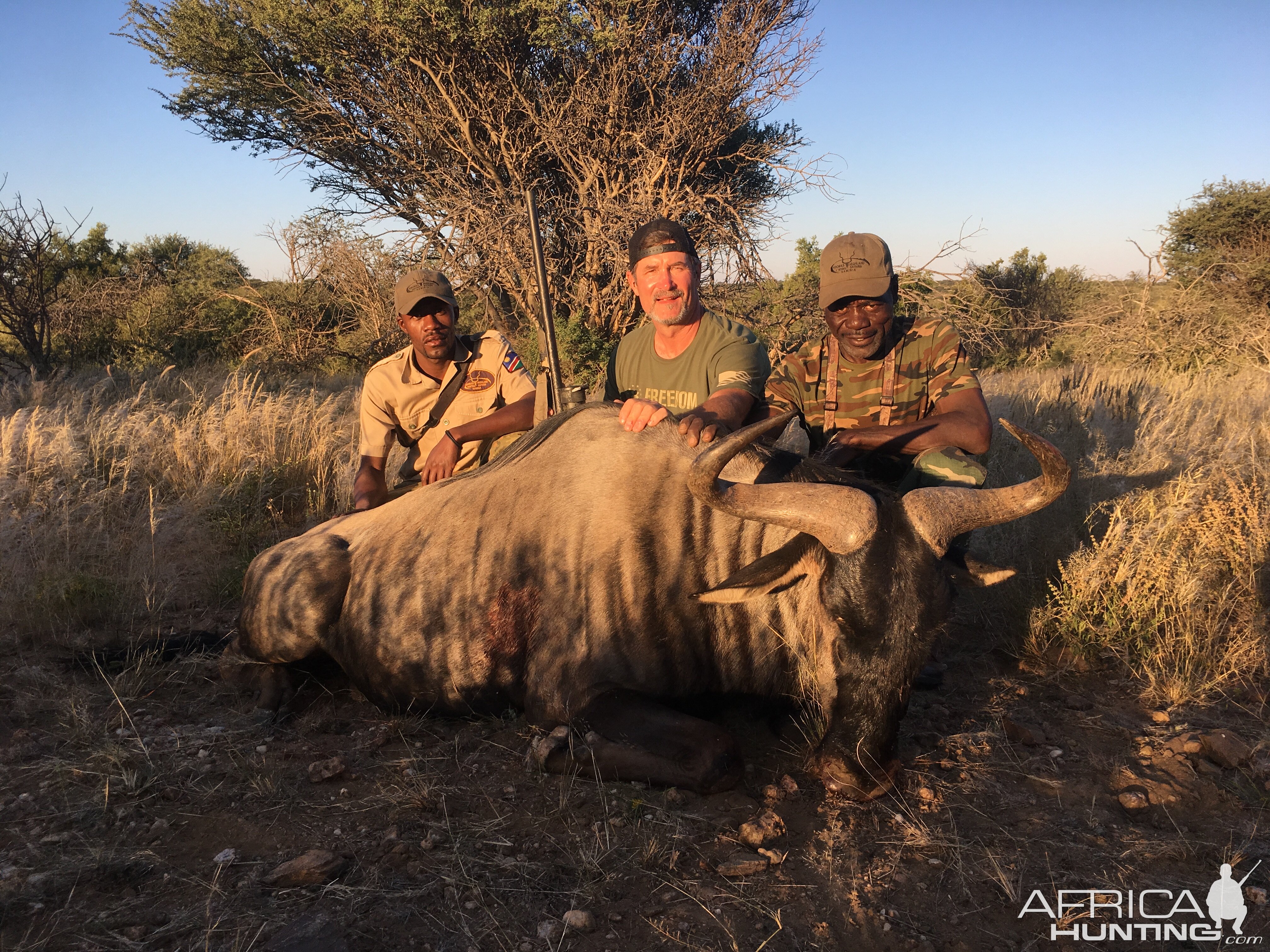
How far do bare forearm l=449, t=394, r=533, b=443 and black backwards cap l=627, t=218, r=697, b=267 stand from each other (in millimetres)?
1158

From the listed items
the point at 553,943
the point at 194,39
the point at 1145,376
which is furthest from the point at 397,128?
the point at 553,943

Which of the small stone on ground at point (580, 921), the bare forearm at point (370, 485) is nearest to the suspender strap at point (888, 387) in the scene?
the bare forearm at point (370, 485)

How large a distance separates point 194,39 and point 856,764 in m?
14.8

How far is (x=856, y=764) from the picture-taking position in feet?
9.44

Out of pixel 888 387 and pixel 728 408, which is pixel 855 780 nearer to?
pixel 728 408

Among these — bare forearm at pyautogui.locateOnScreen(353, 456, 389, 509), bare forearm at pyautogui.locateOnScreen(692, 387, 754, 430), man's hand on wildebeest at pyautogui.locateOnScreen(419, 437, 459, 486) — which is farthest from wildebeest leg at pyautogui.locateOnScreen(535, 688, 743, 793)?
bare forearm at pyautogui.locateOnScreen(353, 456, 389, 509)

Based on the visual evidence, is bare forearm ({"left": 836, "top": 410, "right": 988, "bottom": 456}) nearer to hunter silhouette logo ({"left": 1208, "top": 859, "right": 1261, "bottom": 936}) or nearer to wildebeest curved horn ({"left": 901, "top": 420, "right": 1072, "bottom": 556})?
wildebeest curved horn ({"left": 901, "top": 420, "right": 1072, "bottom": 556})

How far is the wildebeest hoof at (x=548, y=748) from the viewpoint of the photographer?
10.2 feet

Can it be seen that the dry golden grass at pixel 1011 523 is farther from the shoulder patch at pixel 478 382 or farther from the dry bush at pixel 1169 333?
the shoulder patch at pixel 478 382

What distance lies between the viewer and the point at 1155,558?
4.15 meters

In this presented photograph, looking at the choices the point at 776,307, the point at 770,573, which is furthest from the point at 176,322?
the point at 770,573

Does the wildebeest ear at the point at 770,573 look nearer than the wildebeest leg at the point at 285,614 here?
Yes

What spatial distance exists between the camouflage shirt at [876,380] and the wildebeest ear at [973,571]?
1264 mm

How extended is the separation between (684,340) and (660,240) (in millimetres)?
→ 539
